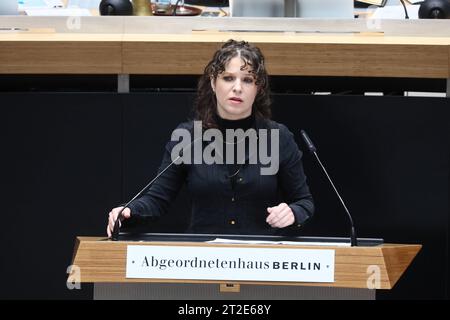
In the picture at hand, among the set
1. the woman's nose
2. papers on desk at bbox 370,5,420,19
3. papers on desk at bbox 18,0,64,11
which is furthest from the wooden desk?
papers on desk at bbox 18,0,64,11

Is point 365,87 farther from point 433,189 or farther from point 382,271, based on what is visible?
point 382,271

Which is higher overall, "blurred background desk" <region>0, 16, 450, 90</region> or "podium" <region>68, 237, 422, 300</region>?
"blurred background desk" <region>0, 16, 450, 90</region>

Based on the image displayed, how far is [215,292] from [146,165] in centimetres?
90

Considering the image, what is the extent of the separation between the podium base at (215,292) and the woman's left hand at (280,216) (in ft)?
0.67

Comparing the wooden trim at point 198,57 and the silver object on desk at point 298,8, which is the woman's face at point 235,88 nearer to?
the wooden trim at point 198,57

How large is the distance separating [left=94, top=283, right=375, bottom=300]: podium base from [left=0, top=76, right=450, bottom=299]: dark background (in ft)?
2.66

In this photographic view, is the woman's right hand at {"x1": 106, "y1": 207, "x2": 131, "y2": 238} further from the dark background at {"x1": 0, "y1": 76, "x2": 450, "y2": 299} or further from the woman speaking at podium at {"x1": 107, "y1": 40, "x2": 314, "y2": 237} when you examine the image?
Answer: the dark background at {"x1": 0, "y1": 76, "x2": 450, "y2": 299}

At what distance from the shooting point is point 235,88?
2.54 meters

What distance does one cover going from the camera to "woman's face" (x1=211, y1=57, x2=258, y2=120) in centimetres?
255

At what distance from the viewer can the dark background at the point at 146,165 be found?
3.04 meters

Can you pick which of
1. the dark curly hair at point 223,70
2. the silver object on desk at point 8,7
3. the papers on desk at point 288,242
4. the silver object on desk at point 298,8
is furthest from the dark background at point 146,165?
the papers on desk at point 288,242

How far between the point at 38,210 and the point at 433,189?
4.03 ft

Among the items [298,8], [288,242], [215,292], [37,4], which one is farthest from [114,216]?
[37,4]

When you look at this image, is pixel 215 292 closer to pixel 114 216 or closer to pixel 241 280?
pixel 241 280
